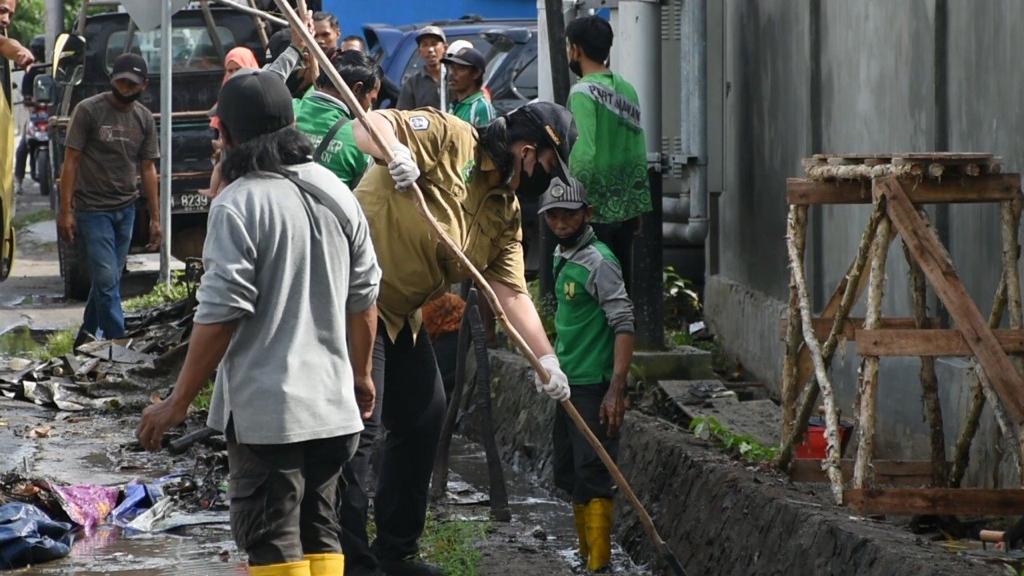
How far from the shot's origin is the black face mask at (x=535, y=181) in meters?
6.12

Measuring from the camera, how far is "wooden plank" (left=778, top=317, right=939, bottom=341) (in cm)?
633

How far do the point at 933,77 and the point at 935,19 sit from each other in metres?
0.22

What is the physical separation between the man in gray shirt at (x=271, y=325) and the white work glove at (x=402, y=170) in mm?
701

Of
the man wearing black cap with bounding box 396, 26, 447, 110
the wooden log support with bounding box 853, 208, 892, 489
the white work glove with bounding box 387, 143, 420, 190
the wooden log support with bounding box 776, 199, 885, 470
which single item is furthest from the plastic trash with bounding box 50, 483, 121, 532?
the man wearing black cap with bounding box 396, 26, 447, 110

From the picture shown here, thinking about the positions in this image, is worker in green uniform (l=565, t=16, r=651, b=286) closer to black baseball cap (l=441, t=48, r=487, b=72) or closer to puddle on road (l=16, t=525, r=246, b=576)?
black baseball cap (l=441, t=48, r=487, b=72)

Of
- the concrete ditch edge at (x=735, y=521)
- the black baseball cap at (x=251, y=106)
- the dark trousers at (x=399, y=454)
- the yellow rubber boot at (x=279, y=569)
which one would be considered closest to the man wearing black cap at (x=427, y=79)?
the concrete ditch edge at (x=735, y=521)

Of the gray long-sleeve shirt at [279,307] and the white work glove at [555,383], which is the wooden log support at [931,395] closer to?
the white work glove at [555,383]

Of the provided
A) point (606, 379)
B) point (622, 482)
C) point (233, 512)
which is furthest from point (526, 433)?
point (233, 512)

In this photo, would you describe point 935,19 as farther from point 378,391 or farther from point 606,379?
point 378,391

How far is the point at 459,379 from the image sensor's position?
807cm

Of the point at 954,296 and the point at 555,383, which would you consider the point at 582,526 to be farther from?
the point at 954,296

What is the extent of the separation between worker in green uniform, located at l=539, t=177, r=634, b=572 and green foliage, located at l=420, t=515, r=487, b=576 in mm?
448

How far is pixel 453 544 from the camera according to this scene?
23.4 ft

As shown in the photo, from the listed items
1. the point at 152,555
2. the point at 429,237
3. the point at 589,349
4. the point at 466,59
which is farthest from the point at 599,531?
the point at 466,59
